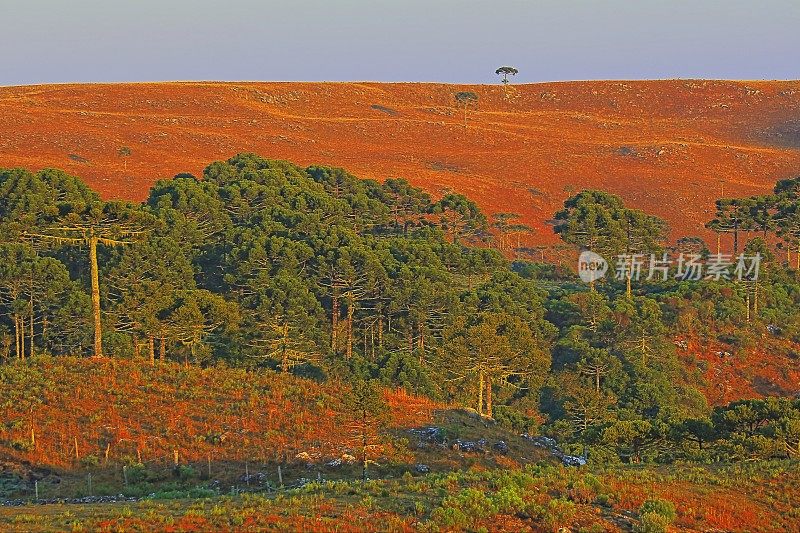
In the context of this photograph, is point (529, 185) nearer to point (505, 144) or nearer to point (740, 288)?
point (505, 144)

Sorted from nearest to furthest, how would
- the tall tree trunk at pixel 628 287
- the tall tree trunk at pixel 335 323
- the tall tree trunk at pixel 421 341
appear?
the tall tree trunk at pixel 421 341 < the tall tree trunk at pixel 335 323 < the tall tree trunk at pixel 628 287

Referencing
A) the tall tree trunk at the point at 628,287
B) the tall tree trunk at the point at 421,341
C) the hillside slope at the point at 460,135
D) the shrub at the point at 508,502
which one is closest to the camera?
the shrub at the point at 508,502

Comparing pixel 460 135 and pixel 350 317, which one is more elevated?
pixel 460 135

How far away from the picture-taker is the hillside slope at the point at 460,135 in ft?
348

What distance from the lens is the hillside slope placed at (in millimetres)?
106188

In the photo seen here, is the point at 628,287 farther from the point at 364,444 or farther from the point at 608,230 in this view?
the point at 364,444

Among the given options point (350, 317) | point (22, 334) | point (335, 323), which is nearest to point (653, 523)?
point (350, 317)

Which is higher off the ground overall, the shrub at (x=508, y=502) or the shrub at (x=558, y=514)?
the shrub at (x=508, y=502)

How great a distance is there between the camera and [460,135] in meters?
134

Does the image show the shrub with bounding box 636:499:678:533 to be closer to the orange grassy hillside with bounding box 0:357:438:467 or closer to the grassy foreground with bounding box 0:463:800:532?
the grassy foreground with bounding box 0:463:800:532

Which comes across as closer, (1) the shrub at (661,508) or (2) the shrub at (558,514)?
(2) the shrub at (558,514)

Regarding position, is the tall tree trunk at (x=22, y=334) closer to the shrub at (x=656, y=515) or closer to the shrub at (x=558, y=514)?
the shrub at (x=558, y=514)

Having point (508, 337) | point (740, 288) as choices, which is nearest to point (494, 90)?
point (740, 288)

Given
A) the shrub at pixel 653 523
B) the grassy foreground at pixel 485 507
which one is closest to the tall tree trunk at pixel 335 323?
the grassy foreground at pixel 485 507
